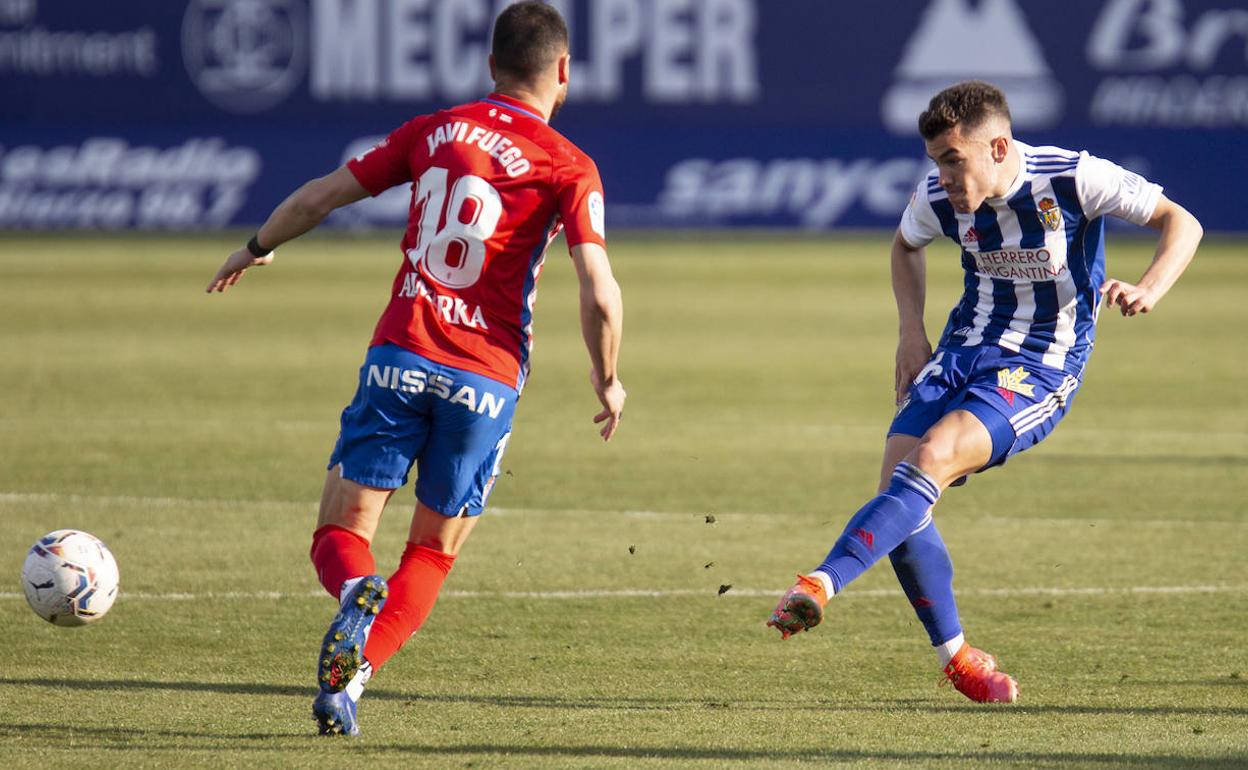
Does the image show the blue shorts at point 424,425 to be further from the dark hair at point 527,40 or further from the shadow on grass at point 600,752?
the dark hair at point 527,40

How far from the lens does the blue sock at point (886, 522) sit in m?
5.40

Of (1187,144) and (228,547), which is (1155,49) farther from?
(228,547)

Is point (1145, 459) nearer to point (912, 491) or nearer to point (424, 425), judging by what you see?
point (912, 491)

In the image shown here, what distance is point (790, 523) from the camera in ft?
31.2

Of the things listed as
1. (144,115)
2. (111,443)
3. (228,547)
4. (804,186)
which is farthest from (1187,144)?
(228,547)

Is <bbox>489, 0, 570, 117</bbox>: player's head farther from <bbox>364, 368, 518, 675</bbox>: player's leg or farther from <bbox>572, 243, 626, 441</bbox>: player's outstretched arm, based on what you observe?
<bbox>364, 368, 518, 675</bbox>: player's leg

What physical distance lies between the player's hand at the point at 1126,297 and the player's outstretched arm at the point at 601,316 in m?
1.43

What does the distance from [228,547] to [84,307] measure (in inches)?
548

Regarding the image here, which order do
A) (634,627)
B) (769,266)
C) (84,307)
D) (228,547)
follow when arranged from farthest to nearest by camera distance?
(769,266) → (84,307) → (228,547) → (634,627)

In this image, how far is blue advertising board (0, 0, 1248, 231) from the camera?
30.8m

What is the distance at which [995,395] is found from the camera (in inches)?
229

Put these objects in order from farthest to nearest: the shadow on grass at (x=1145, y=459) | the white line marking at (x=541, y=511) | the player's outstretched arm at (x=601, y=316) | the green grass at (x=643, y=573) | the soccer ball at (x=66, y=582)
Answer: the shadow on grass at (x=1145, y=459), the white line marking at (x=541, y=511), the soccer ball at (x=66, y=582), the green grass at (x=643, y=573), the player's outstretched arm at (x=601, y=316)

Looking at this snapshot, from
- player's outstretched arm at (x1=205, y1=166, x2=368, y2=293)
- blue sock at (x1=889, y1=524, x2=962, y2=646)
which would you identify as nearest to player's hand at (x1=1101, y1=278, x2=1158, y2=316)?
blue sock at (x1=889, y1=524, x2=962, y2=646)

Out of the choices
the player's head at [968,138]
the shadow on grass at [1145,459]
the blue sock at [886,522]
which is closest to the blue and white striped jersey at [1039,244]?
the player's head at [968,138]
